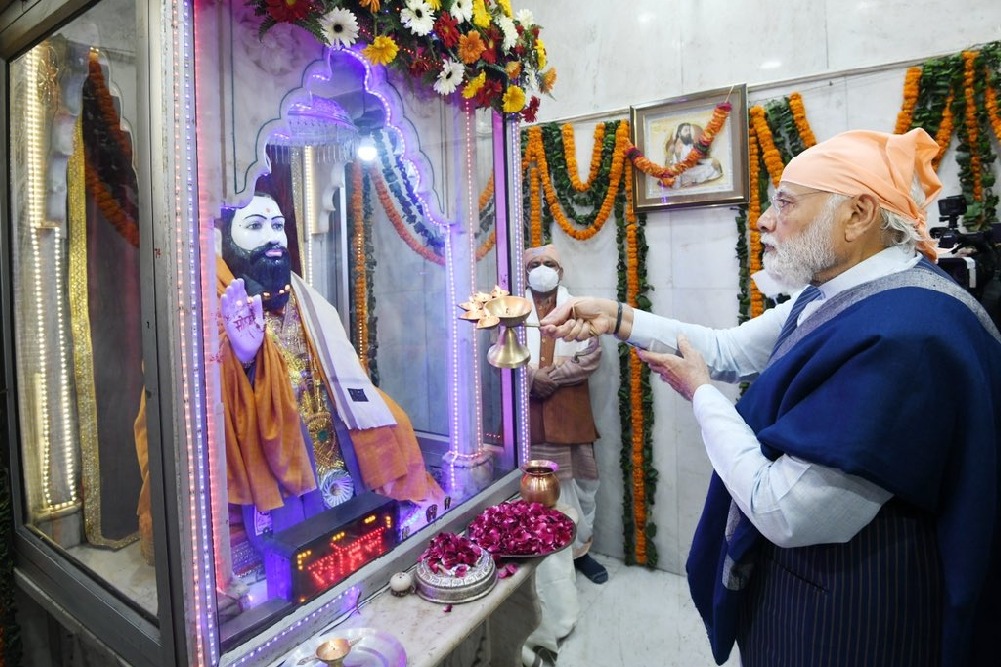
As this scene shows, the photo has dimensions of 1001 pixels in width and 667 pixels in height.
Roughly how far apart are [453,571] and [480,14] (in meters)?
1.79

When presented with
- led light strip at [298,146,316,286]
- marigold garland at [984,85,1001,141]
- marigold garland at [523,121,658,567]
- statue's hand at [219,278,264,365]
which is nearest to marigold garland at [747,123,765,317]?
marigold garland at [523,121,658,567]

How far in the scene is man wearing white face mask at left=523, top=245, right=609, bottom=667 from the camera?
3678 millimetres

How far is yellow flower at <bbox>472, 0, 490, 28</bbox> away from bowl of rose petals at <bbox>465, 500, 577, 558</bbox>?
169 cm

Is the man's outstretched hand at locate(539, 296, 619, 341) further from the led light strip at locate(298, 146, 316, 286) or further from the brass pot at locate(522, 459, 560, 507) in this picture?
the led light strip at locate(298, 146, 316, 286)

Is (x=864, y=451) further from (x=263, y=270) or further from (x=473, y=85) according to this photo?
(x=473, y=85)

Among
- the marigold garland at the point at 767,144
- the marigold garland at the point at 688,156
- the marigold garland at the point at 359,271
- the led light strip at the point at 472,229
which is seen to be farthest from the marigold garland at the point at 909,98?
the marigold garland at the point at 359,271

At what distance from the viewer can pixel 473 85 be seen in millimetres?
2061

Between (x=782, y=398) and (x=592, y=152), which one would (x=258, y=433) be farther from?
(x=592, y=152)

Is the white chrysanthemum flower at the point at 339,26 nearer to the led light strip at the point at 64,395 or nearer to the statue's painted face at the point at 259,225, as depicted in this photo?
the statue's painted face at the point at 259,225

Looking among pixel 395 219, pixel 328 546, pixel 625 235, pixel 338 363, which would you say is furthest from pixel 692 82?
pixel 328 546

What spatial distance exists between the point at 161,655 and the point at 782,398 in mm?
1542

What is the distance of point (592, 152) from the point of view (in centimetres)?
394

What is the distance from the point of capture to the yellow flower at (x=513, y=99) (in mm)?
2244

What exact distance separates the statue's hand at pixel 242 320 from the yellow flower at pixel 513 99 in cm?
122
